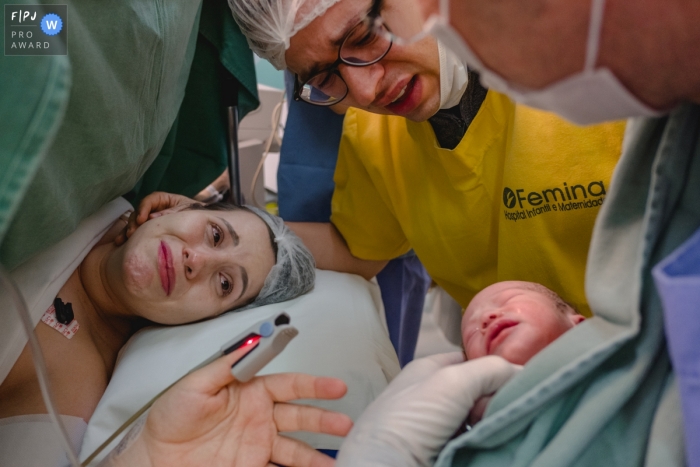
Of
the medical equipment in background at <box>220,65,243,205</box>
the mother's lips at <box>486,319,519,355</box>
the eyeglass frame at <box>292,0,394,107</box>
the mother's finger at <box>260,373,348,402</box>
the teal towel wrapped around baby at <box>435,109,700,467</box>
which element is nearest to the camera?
the teal towel wrapped around baby at <box>435,109,700,467</box>

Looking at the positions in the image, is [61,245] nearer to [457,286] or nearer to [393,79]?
[393,79]

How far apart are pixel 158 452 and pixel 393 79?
83 cm

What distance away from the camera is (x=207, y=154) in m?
1.62

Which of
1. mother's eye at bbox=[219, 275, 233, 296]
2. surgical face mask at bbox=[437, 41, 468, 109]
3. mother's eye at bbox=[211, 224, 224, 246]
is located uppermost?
surgical face mask at bbox=[437, 41, 468, 109]

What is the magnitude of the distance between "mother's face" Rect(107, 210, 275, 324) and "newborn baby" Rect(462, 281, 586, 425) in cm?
64

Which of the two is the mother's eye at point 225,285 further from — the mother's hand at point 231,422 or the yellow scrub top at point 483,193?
the mother's hand at point 231,422

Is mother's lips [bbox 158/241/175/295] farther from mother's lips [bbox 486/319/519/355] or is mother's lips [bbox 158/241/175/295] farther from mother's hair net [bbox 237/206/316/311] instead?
mother's lips [bbox 486/319/519/355]

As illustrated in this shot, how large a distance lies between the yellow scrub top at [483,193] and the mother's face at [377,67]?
0.15 metres

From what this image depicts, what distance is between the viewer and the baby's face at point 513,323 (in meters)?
0.79

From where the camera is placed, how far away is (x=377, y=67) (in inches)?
41.2

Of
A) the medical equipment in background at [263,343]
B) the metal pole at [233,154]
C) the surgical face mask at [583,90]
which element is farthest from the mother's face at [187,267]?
the surgical face mask at [583,90]

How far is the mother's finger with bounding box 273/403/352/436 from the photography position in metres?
0.70

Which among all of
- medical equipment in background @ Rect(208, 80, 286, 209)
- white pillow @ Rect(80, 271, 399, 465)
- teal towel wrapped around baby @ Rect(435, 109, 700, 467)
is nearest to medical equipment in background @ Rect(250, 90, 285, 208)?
medical equipment in background @ Rect(208, 80, 286, 209)

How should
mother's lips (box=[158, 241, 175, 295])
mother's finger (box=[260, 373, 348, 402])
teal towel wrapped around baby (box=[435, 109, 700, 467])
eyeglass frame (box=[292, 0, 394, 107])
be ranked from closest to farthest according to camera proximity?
teal towel wrapped around baby (box=[435, 109, 700, 467])
mother's finger (box=[260, 373, 348, 402])
eyeglass frame (box=[292, 0, 394, 107])
mother's lips (box=[158, 241, 175, 295])
